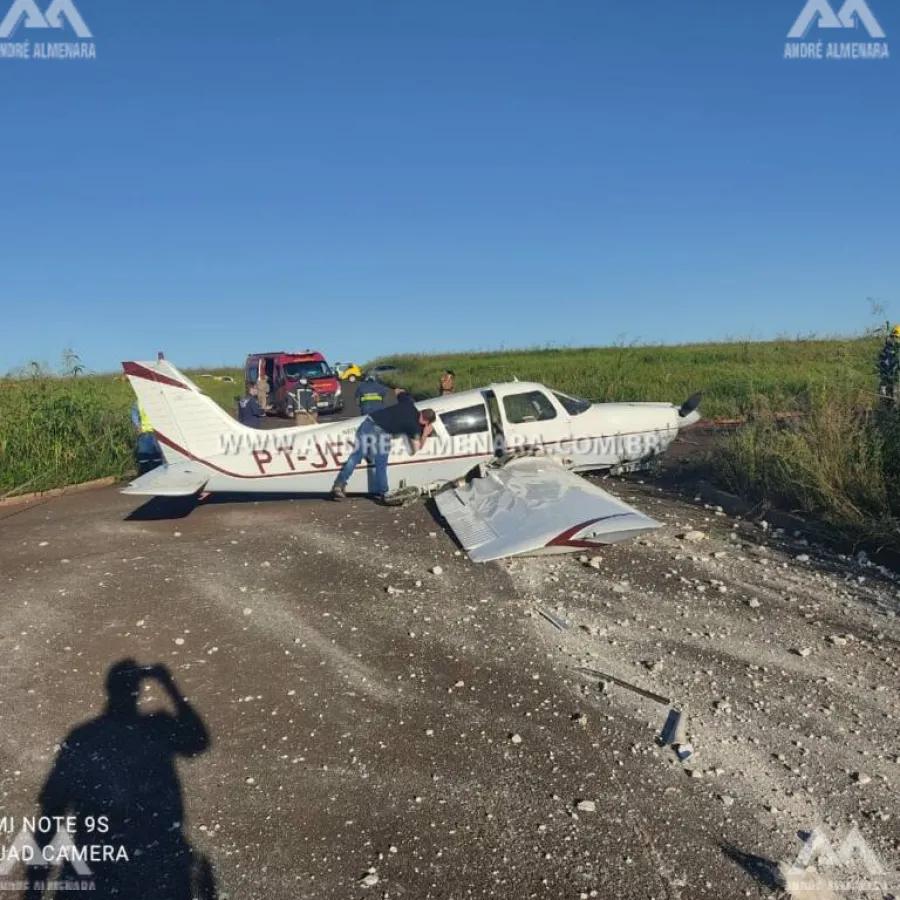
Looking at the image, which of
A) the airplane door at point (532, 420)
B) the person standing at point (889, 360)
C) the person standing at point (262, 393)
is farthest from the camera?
the person standing at point (262, 393)

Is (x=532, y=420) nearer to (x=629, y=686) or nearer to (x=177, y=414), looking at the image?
(x=177, y=414)

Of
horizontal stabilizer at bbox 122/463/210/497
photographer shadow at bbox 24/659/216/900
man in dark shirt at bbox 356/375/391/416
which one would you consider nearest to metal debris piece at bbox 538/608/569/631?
photographer shadow at bbox 24/659/216/900

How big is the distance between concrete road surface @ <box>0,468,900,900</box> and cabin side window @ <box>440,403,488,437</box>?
284 centimetres

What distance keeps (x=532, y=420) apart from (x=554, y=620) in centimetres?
506

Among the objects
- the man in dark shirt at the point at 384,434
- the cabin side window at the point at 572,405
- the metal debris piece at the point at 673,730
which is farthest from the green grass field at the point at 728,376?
the metal debris piece at the point at 673,730

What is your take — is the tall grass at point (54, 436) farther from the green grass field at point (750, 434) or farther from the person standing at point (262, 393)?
the person standing at point (262, 393)

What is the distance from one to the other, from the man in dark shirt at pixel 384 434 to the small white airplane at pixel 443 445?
12 cm

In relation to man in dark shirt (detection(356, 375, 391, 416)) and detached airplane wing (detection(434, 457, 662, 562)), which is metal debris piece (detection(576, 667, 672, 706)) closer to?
detached airplane wing (detection(434, 457, 662, 562))

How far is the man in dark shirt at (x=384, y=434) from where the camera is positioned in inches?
405

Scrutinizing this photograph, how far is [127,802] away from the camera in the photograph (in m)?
4.02

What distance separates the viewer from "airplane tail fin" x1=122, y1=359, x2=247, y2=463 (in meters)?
10.2

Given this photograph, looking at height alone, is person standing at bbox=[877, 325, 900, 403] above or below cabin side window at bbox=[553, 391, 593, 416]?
above

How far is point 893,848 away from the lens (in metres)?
3.37

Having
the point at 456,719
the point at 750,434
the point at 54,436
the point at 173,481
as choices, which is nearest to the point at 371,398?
the point at 173,481
